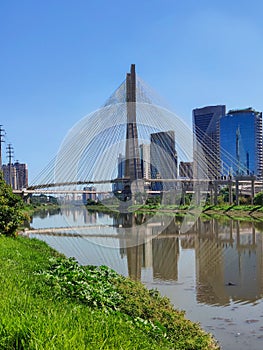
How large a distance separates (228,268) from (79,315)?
27.3 feet

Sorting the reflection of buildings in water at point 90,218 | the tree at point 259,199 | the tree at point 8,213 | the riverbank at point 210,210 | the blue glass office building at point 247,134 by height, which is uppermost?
the blue glass office building at point 247,134

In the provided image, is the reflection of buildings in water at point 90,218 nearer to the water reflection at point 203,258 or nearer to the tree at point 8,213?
the water reflection at point 203,258

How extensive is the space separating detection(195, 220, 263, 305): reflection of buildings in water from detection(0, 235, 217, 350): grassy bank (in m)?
1.71

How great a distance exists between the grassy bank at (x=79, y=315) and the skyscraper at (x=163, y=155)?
18337 mm

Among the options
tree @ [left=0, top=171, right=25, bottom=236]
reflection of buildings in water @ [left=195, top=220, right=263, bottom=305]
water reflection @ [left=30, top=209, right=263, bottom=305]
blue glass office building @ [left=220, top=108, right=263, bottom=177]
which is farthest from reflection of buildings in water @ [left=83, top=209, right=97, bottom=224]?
blue glass office building @ [left=220, top=108, right=263, bottom=177]

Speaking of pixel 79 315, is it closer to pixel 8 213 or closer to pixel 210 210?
pixel 8 213

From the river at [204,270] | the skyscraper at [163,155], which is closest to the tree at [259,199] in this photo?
the skyscraper at [163,155]

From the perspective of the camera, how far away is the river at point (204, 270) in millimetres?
6754

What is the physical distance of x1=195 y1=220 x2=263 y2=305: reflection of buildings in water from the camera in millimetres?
8636

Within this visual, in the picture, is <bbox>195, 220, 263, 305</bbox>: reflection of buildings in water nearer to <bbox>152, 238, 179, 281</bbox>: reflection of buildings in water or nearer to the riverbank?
<bbox>152, 238, 179, 281</bbox>: reflection of buildings in water

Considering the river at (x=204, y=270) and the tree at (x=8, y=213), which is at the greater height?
the tree at (x=8, y=213)

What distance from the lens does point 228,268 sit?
455 inches

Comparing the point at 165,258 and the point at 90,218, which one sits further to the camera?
the point at 90,218

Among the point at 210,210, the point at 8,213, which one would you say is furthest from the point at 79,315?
the point at 210,210
